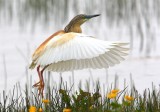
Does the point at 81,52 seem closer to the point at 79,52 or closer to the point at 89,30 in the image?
the point at 79,52

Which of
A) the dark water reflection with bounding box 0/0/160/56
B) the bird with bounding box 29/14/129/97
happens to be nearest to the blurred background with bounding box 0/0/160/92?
the dark water reflection with bounding box 0/0/160/56

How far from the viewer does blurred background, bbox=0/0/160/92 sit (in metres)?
8.89

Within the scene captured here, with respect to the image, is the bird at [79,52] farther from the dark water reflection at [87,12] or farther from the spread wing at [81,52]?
the dark water reflection at [87,12]

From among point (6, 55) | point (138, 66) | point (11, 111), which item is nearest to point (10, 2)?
point (6, 55)

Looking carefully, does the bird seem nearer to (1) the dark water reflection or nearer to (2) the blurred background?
(2) the blurred background

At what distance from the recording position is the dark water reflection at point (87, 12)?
11609 mm

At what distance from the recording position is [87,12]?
12484 mm

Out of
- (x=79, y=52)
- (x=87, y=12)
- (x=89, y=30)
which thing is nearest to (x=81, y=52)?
(x=79, y=52)

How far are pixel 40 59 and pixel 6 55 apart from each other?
14.6 feet

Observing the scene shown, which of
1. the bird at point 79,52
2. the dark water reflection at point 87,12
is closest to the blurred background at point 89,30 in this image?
the dark water reflection at point 87,12

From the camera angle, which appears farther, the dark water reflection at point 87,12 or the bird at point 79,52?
the dark water reflection at point 87,12

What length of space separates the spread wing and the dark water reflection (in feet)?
17.2

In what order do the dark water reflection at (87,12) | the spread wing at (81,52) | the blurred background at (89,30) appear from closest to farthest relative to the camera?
1. the spread wing at (81,52)
2. the blurred background at (89,30)
3. the dark water reflection at (87,12)

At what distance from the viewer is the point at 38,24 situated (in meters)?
12.3
